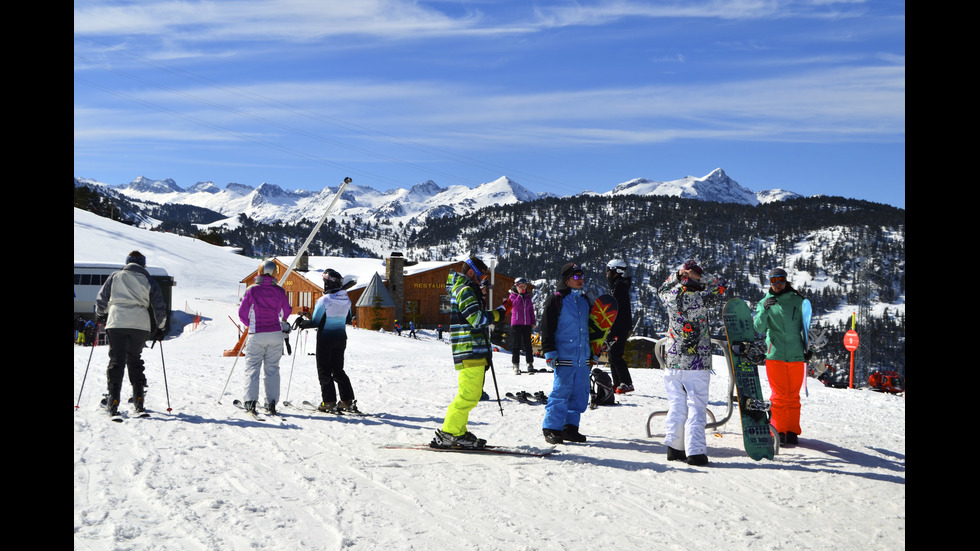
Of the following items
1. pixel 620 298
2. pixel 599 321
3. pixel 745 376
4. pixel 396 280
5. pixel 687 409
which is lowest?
pixel 687 409

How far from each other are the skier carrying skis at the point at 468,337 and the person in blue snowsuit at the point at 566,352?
0.76 m

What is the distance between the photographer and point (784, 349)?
662 centimetres

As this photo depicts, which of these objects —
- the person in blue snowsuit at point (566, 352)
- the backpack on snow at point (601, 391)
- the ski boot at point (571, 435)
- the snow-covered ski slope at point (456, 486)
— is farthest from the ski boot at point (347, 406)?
the backpack on snow at point (601, 391)

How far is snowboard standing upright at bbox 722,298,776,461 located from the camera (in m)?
5.92

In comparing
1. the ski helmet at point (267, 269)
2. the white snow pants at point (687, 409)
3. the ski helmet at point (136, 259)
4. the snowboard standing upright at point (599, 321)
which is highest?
the ski helmet at point (136, 259)

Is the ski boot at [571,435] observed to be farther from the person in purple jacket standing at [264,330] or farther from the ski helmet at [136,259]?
the ski helmet at [136,259]

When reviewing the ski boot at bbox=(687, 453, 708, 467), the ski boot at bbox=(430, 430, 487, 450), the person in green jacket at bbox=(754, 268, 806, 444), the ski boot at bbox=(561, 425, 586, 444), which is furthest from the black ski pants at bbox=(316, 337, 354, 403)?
the person in green jacket at bbox=(754, 268, 806, 444)

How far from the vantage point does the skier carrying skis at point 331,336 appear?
787 cm

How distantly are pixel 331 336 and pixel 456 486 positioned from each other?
137 inches

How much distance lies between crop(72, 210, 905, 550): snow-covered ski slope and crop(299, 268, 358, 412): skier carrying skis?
402mm

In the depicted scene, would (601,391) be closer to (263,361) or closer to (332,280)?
(332,280)

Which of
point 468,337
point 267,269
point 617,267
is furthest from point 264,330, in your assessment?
point 617,267
